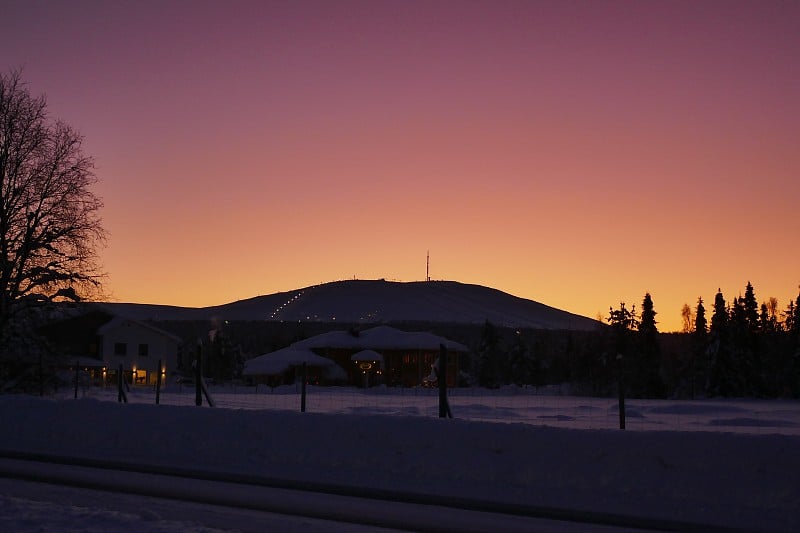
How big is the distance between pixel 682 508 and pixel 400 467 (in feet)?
15.5

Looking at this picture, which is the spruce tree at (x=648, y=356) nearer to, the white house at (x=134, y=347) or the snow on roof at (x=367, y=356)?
the snow on roof at (x=367, y=356)

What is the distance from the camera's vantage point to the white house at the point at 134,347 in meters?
86.5

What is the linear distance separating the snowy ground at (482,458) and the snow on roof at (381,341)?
7397 centimetres

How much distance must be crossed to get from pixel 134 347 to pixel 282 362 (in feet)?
48.9

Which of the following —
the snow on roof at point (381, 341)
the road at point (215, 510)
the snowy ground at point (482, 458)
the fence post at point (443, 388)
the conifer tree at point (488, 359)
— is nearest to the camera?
the road at point (215, 510)

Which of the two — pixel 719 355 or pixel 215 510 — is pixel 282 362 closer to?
pixel 719 355

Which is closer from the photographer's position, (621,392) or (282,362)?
(621,392)

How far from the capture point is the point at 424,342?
307 ft

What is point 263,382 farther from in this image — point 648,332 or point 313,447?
point 313,447

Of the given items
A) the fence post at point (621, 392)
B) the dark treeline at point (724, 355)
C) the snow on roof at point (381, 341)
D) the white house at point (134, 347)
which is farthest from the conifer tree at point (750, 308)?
the fence post at point (621, 392)

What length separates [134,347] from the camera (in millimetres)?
88500

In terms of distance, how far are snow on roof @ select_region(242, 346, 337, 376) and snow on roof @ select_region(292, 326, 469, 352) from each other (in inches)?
94.9

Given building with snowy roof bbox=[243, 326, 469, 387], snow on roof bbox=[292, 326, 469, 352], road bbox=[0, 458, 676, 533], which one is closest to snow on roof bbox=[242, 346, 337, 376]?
building with snowy roof bbox=[243, 326, 469, 387]

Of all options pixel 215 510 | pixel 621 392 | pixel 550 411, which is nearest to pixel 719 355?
pixel 550 411
